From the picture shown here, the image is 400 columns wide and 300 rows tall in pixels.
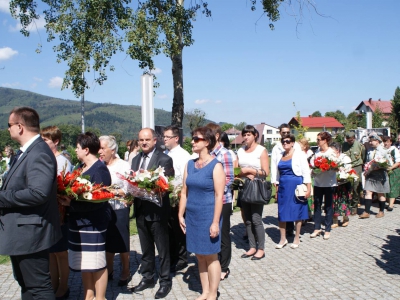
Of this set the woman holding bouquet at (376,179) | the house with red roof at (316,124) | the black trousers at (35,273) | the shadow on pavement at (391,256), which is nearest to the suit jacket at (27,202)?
the black trousers at (35,273)

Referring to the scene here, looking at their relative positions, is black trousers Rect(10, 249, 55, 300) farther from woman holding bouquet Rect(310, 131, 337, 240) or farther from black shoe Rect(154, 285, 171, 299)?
woman holding bouquet Rect(310, 131, 337, 240)

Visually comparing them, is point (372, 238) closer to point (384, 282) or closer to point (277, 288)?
point (384, 282)

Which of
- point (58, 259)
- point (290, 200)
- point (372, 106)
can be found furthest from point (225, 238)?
point (372, 106)

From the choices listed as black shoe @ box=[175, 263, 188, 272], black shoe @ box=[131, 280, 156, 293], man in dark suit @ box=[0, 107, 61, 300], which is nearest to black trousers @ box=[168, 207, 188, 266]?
black shoe @ box=[175, 263, 188, 272]

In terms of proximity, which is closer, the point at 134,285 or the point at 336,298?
the point at 336,298

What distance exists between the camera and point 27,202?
3.26 metres

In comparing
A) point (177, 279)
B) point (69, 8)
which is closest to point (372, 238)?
point (177, 279)

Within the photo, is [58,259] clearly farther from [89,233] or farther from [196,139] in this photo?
[196,139]

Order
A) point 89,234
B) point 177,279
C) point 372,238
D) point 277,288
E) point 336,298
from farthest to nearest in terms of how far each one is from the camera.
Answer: point 372,238
point 177,279
point 277,288
point 336,298
point 89,234

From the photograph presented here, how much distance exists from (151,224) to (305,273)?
2.41m

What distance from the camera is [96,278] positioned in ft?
14.2

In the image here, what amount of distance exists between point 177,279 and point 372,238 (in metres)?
4.21

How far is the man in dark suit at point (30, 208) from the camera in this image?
3.30 m

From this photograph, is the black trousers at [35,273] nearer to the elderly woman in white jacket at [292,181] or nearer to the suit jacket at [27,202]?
the suit jacket at [27,202]
